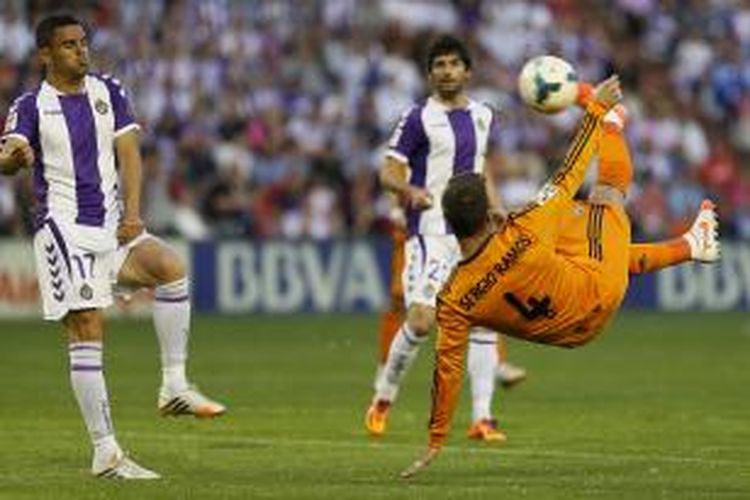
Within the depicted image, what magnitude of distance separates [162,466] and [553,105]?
11.3 feet

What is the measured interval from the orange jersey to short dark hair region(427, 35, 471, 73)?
104 inches

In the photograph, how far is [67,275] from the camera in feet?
45.9

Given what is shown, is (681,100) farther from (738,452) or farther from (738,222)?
(738,452)

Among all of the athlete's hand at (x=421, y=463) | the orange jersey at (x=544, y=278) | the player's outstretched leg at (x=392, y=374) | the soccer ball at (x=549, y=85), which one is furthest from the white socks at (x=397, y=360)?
the athlete's hand at (x=421, y=463)

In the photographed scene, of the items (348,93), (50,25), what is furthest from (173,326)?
(348,93)

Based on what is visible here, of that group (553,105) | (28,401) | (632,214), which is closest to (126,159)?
(553,105)

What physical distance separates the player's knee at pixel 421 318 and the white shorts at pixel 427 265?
4 centimetres

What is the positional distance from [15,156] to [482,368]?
179 inches

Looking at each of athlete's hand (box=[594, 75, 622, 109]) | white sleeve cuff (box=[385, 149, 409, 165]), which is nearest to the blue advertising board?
white sleeve cuff (box=[385, 149, 409, 165])

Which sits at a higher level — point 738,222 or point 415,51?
point 415,51

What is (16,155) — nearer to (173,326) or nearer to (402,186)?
(173,326)

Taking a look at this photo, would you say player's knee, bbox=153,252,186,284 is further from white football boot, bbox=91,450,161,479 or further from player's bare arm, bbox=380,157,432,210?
player's bare arm, bbox=380,157,432,210

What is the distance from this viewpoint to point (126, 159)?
46.7 feet

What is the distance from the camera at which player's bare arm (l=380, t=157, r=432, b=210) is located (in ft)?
54.6
